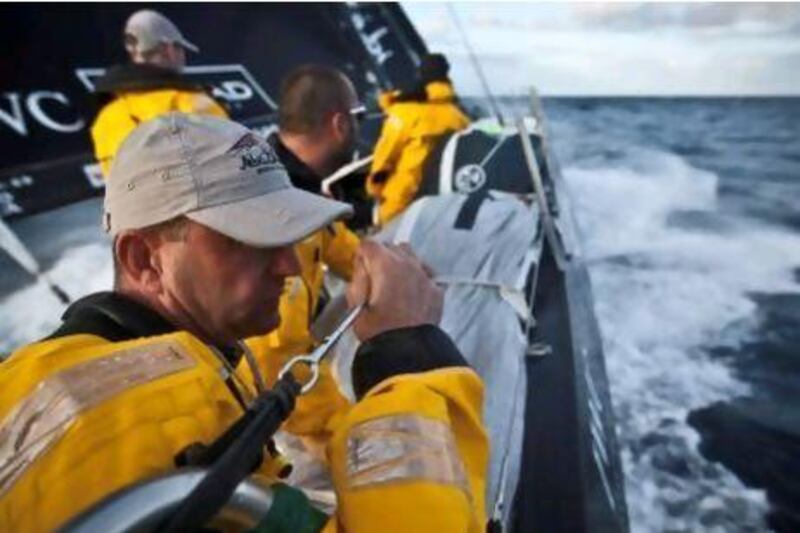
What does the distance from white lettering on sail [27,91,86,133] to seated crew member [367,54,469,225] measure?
10.1ft

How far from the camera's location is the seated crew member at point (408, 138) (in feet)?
12.4

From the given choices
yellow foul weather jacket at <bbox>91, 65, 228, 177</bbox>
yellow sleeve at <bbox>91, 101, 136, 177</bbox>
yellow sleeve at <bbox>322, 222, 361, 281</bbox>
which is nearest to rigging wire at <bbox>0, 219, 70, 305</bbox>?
yellow sleeve at <bbox>91, 101, 136, 177</bbox>

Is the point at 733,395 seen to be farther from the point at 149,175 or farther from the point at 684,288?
the point at 149,175

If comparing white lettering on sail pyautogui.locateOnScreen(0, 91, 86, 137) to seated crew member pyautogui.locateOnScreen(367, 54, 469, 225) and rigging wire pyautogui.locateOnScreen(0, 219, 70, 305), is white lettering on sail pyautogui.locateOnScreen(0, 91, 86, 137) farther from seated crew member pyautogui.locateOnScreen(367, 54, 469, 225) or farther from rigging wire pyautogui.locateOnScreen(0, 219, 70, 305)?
seated crew member pyautogui.locateOnScreen(367, 54, 469, 225)

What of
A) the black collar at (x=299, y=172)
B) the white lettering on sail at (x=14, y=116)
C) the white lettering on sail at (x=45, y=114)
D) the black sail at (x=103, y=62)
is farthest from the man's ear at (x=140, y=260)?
the white lettering on sail at (x=45, y=114)

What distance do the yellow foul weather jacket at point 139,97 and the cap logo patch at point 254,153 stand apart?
1.81 meters

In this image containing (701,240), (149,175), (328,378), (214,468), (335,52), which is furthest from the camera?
(335,52)

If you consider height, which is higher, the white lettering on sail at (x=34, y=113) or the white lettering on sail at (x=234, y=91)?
the white lettering on sail at (x=34, y=113)

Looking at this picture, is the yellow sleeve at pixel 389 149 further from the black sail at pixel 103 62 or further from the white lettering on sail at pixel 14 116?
the white lettering on sail at pixel 14 116

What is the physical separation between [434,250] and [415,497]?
4.60ft

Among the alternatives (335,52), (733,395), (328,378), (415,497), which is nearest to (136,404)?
(415,497)

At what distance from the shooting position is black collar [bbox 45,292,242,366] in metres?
0.75

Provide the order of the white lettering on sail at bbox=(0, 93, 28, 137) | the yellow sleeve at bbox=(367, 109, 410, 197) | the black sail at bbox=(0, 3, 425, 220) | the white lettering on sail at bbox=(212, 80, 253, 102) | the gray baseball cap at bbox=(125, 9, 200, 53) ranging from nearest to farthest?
1. the gray baseball cap at bbox=(125, 9, 200, 53)
2. the yellow sleeve at bbox=(367, 109, 410, 197)
3. the white lettering on sail at bbox=(0, 93, 28, 137)
4. the black sail at bbox=(0, 3, 425, 220)
5. the white lettering on sail at bbox=(212, 80, 253, 102)

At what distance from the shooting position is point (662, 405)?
3.79 metres
